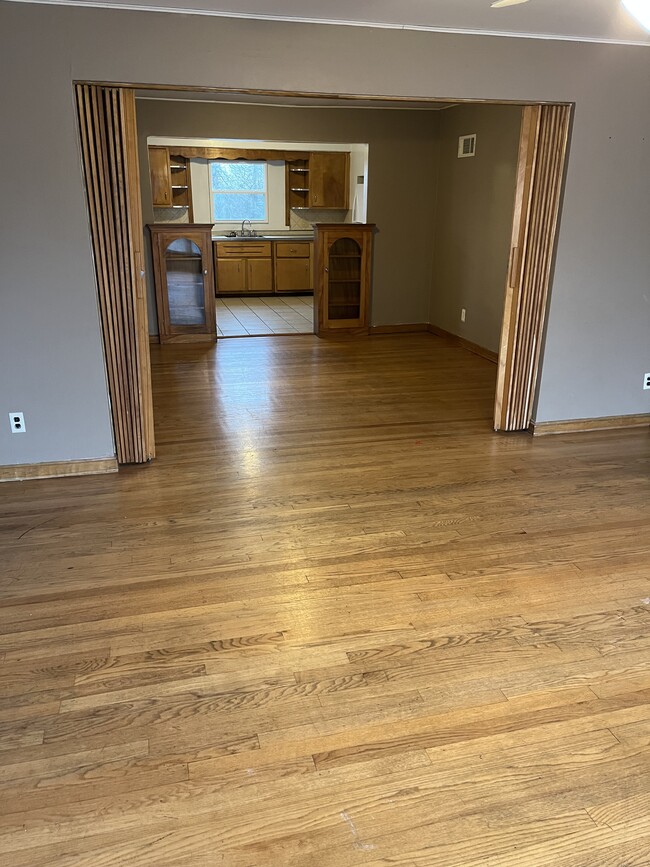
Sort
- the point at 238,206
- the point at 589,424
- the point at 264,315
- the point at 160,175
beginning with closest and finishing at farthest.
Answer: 1. the point at 589,424
2. the point at 264,315
3. the point at 160,175
4. the point at 238,206

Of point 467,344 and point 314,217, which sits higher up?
point 314,217

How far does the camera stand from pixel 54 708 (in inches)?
82.2

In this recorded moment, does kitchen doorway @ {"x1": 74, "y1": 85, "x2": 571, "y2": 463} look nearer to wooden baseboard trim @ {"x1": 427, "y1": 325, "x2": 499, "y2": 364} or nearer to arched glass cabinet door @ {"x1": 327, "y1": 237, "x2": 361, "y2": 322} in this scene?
wooden baseboard trim @ {"x1": 427, "y1": 325, "x2": 499, "y2": 364}

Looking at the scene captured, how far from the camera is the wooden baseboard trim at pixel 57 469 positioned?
3744 millimetres

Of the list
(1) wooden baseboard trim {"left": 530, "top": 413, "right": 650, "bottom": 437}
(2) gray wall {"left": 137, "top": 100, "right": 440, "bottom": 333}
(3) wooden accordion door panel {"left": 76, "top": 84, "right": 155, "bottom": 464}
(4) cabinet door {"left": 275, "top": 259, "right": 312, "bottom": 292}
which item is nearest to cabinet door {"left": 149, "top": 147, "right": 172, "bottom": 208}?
(4) cabinet door {"left": 275, "top": 259, "right": 312, "bottom": 292}

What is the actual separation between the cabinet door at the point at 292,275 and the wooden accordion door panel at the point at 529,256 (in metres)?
6.63

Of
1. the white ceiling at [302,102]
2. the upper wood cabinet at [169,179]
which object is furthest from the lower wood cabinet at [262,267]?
the white ceiling at [302,102]

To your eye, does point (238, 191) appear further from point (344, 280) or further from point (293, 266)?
point (344, 280)

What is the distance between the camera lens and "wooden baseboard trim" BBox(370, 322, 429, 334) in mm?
7812

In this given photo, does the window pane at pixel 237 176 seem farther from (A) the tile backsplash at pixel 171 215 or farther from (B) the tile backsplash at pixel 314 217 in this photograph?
(A) the tile backsplash at pixel 171 215

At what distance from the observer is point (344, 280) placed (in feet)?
24.7

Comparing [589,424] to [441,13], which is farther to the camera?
[589,424]

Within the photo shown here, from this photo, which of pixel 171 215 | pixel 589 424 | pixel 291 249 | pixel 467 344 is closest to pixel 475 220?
pixel 467 344

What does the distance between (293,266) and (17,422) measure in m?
7.41
